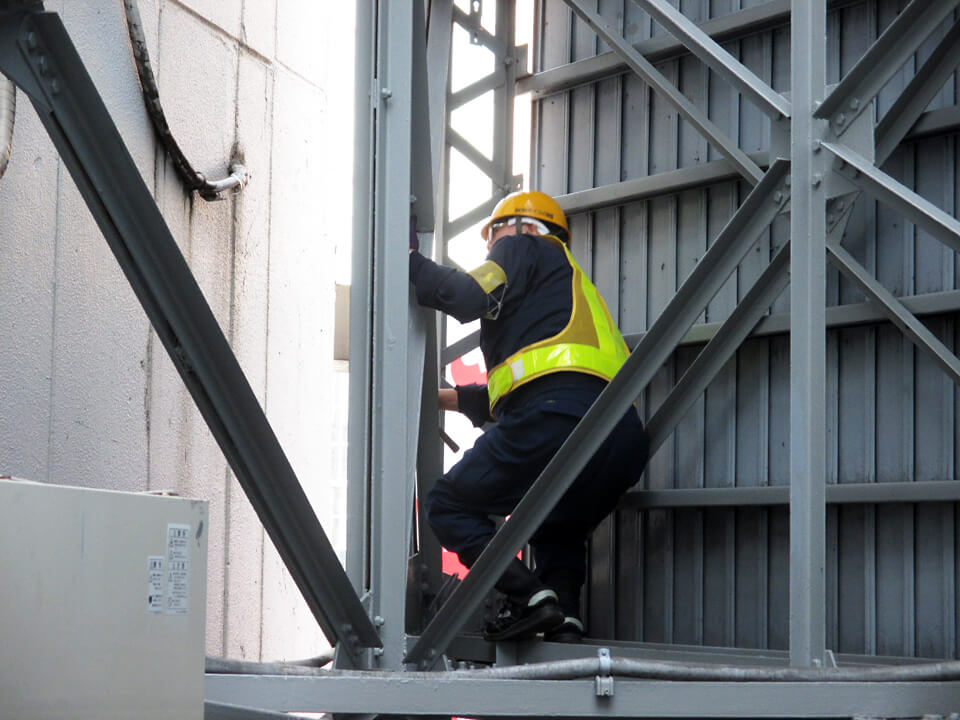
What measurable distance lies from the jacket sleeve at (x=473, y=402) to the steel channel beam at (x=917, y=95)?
2.04 metres

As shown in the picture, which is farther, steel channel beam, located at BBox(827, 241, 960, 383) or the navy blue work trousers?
the navy blue work trousers

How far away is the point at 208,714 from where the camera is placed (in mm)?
3707

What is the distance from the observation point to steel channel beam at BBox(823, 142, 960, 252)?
435cm

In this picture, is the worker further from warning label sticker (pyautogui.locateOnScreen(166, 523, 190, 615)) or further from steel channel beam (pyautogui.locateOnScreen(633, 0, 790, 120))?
warning label sticker (pyautogui.locateOnScreen(166, 523, 190, 615))

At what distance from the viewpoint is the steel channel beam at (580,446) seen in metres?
4.53

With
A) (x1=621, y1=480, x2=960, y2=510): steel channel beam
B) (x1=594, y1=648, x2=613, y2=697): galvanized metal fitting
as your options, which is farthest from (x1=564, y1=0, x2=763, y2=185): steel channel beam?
(x1=594, y1=648, x2=613, y2=697): galvanized metal fitting

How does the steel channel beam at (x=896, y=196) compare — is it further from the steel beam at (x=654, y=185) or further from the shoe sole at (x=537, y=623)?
the shoe sole at (x=537, y=623)

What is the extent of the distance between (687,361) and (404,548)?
2313 millimetres

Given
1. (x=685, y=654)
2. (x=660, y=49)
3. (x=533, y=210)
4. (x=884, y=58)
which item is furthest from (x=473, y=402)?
(x=884, y=58)

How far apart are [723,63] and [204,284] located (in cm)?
260

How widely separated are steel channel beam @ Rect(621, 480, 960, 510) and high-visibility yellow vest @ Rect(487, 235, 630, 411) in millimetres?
787

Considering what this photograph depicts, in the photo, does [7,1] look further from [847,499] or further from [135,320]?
[847,499]

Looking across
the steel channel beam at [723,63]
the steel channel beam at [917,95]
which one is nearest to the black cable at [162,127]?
the steel channel beam at [723,63]

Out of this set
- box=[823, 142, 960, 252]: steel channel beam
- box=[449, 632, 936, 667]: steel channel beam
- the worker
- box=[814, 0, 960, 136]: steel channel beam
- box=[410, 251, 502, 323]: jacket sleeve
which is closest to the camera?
box=[823, 142, 960, 252]: steel channel beam
